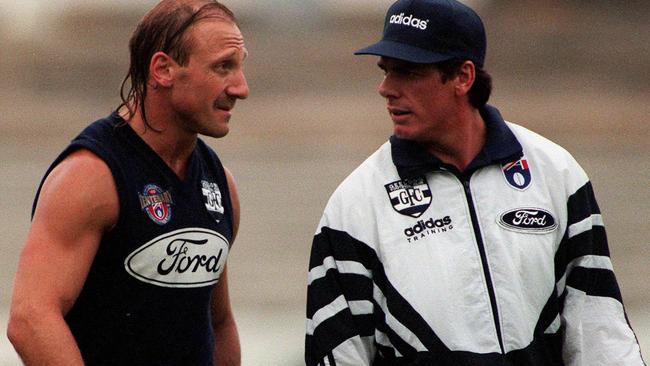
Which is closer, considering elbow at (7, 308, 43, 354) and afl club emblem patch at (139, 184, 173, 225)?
elbow at (7, 308, 43, 354)

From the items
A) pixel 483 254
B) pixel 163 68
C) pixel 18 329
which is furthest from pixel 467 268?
pixel 18 329

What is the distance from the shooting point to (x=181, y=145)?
4.72 metres

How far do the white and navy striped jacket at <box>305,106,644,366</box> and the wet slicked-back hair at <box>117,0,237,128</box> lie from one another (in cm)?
62

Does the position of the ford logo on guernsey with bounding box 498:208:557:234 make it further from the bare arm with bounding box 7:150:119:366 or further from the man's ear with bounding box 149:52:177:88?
the bare arm with bounding box 7:150:119:366

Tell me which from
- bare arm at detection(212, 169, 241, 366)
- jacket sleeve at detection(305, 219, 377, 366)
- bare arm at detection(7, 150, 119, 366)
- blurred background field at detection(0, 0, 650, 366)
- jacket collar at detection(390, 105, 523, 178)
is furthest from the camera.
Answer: blurred background field at detection(0, 0, 650, 366)

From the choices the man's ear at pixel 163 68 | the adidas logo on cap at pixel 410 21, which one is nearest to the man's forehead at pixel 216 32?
the man's ear at pixel 163 68

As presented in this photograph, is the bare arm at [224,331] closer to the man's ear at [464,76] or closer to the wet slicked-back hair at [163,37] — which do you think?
the wet slicked-back hair at [163,37]

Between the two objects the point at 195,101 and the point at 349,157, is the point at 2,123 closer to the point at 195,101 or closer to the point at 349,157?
the point at 349,157

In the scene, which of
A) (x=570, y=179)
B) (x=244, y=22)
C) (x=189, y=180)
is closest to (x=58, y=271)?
(x=189, y=180)

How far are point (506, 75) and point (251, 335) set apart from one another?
44.2 feet

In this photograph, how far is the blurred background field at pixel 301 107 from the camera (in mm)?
12609

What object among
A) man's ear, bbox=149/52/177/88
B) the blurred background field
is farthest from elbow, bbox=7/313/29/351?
the blurred background field

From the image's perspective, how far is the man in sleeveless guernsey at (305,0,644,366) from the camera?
4574 millimetres

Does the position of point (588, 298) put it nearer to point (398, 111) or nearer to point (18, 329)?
point (398, 111)
